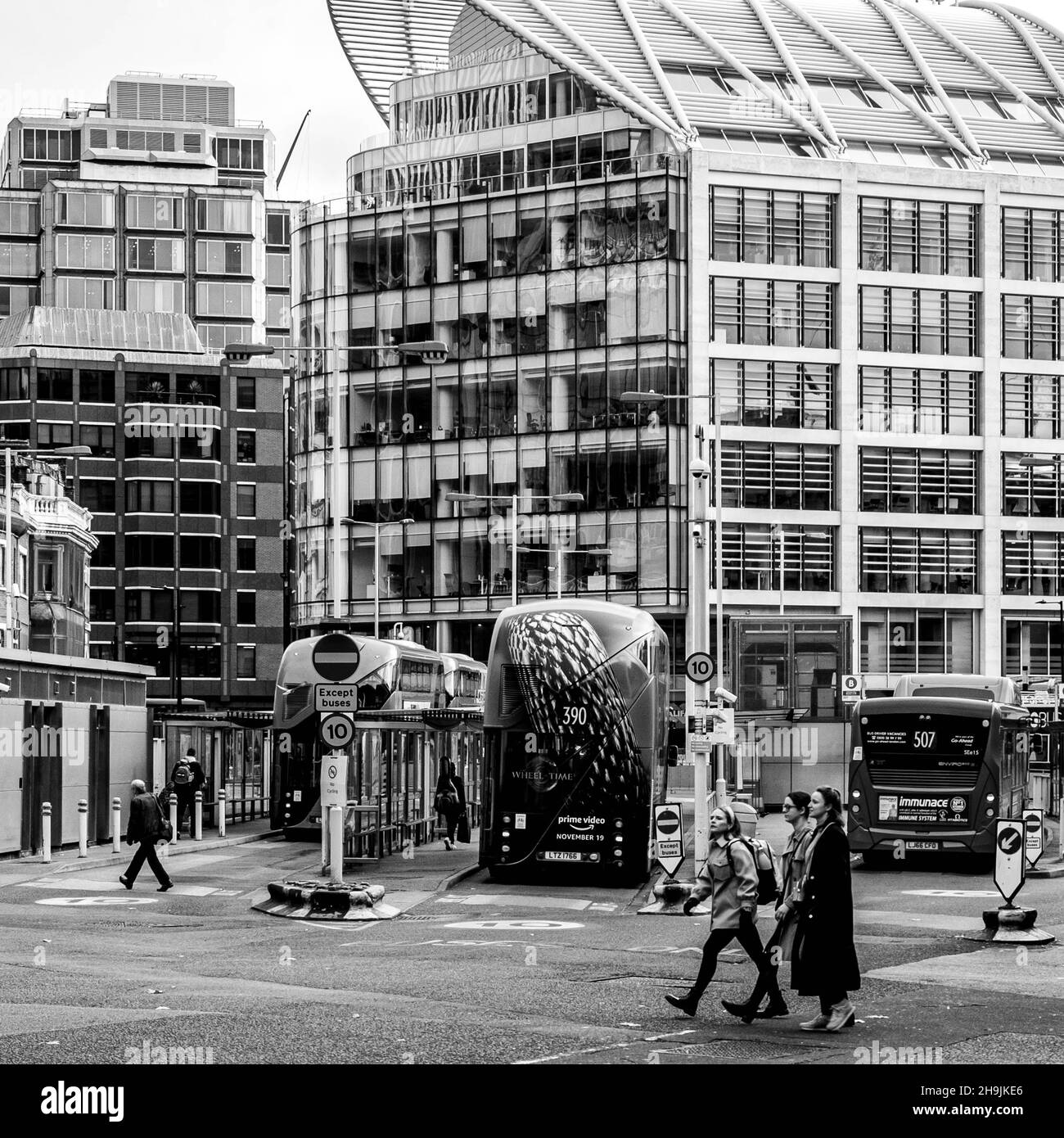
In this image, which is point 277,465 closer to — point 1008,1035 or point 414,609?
point 414,609

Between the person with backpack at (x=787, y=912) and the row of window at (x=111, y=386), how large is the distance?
357 ft

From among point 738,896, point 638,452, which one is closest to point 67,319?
point 638,452

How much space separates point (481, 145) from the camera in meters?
96.3

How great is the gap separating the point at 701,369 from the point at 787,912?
2906 inches

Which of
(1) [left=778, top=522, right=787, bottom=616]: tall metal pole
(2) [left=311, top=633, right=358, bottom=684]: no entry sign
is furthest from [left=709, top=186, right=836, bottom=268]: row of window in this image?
(2) [left=311, top=633, right=358, bottom=684]: no entry sign

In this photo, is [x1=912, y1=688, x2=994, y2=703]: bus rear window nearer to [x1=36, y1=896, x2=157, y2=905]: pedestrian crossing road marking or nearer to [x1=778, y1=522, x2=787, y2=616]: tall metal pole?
[x1=36, y1=896, x2=157, y2=905]: pedestrian crossing road marking

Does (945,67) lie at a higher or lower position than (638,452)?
higher

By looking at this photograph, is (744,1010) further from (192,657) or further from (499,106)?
Result: (192,657)

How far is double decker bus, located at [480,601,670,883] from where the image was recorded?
30.5m

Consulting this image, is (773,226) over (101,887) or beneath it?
over

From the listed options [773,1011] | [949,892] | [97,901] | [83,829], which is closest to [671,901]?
[949,892]

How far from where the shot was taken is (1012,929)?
23.6m

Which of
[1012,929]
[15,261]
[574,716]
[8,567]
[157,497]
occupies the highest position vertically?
[15,261]

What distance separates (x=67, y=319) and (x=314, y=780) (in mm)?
91204
